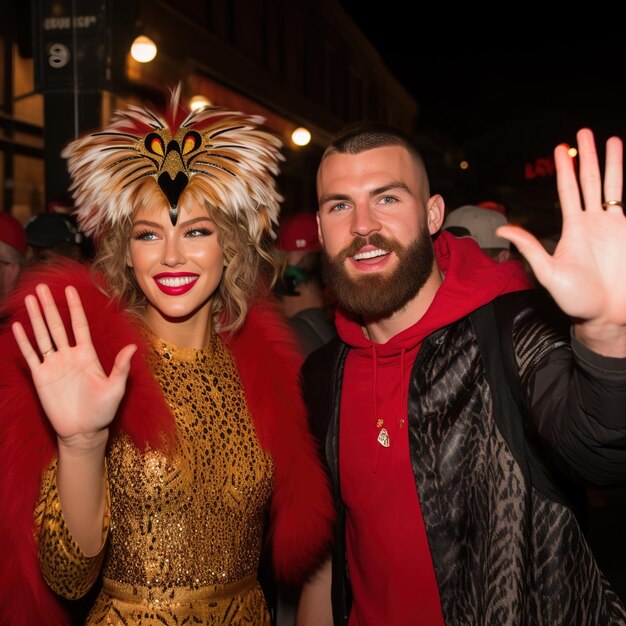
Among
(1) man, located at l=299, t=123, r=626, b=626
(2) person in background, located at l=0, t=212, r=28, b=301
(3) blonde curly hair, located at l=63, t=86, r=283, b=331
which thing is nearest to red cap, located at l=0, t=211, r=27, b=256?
(2) person in background, located at l=0, t=212, r=28, b=301

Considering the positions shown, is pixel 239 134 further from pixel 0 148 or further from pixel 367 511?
pixel 0 148

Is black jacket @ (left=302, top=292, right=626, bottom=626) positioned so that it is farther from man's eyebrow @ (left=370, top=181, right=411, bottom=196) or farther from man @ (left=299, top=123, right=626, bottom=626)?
man's eyebrow @ (left=370, top=181, right=411, bottom=196)

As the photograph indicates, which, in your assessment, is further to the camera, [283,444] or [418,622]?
[283,444]

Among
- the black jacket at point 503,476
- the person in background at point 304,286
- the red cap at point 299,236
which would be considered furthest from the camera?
the red cap at point 299,236

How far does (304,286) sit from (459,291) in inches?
92.8

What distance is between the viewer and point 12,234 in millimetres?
4570

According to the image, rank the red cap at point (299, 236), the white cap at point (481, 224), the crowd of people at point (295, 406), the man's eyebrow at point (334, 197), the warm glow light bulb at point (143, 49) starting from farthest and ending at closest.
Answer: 1. the warm glow light bulb at point (143, 49)
2. the red cap at point (299, 236)
3. the white cap at point (481, 224)
4. the man's eyebrow at point (334, 197)
5. the crowd of people at point (295, 406)

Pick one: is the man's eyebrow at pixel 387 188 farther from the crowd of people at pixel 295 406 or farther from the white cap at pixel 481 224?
the white cap at pixel 481 224

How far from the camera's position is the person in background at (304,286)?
3.91m

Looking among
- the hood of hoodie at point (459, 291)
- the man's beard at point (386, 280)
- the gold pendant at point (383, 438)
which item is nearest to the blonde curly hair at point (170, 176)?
the man's beard at point (386, 280)

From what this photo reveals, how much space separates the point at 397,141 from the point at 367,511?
4.19 feet

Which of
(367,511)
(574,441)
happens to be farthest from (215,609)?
(574,441)

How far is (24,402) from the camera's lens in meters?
2.05

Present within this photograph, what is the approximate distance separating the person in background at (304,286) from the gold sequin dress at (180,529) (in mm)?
933
